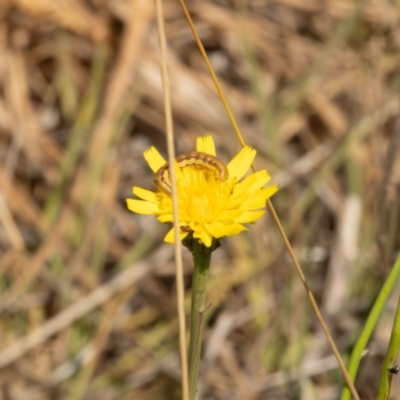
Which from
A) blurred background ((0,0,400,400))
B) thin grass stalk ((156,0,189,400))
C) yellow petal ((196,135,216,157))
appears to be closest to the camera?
thin grass stalk ((156,0,189,400))

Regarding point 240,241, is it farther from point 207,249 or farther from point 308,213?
point 207,249

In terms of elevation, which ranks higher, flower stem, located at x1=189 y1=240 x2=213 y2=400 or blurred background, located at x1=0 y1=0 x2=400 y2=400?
blurred background, located at x1=0 y1=0 x2=400 y2=400

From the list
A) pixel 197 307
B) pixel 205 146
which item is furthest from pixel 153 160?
pixel 197 307

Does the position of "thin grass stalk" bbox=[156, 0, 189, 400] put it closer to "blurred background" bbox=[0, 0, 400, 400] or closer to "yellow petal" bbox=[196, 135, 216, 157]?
"yellow petal" bbox=[196, 135, 216, 157]

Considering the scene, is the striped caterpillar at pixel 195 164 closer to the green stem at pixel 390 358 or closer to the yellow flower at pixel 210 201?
the yellow flower at pixel 210 201

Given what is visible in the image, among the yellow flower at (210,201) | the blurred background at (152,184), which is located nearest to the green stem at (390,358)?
the yellow flower at (210,201)

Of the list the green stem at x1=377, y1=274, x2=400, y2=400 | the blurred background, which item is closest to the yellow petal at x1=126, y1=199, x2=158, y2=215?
the green stem at x1=377, y1=274, x2=400, y2=400
